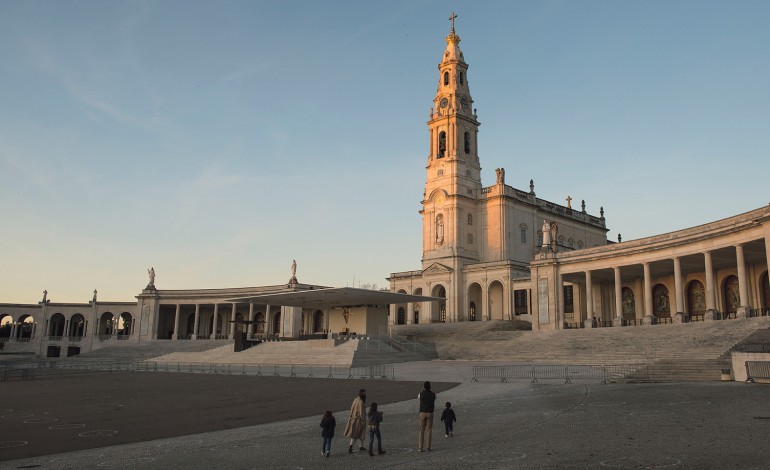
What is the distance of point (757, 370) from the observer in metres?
24.9

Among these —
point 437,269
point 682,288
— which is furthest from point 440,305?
point 682,288

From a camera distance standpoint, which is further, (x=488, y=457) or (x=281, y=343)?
(x=281, y=343)

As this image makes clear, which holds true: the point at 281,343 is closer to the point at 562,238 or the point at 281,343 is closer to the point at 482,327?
the point at 482,327

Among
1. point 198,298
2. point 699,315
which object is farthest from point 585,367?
point 198,298

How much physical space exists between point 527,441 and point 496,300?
187ft

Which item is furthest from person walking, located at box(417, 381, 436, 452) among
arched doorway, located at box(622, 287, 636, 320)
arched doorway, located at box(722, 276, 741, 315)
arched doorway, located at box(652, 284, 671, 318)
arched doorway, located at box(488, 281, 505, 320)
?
arched doorway, located at box(488, 281, 505, 320)

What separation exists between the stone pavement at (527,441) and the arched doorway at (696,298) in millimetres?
30968

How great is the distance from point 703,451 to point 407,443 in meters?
6.37

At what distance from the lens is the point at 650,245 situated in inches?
1879

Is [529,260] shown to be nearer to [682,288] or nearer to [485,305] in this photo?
[485,305]

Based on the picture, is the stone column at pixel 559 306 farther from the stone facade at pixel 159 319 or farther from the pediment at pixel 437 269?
the stone facade at pixel 159 319

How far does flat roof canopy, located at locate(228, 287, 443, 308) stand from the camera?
174 ft

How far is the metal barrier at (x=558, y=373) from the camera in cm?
2995

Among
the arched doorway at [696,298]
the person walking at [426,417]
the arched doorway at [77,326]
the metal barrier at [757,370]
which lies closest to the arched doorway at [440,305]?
the arched doorway at [696,298]
